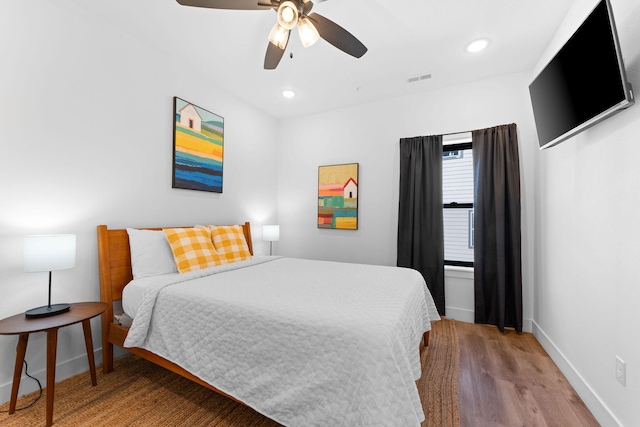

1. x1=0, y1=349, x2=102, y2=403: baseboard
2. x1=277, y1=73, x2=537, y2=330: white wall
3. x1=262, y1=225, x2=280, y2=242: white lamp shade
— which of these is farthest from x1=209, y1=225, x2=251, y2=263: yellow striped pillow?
x1=277, y1=73, x2=537, y2=330: white wall

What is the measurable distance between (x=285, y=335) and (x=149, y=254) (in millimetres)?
1549

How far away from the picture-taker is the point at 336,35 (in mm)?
1832

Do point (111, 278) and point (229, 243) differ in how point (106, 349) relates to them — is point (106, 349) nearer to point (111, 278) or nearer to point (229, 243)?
point (111, 278)

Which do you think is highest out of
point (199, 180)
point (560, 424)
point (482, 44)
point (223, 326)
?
point (482, 44)

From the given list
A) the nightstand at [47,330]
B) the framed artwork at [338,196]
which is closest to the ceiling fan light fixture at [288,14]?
the nightstand at [47,330]

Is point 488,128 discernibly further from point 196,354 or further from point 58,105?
point 58,105

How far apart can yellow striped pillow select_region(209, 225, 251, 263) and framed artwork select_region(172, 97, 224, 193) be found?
1.82 feet

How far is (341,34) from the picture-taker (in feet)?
5.95

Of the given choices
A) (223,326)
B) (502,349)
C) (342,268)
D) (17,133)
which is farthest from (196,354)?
(502,349)

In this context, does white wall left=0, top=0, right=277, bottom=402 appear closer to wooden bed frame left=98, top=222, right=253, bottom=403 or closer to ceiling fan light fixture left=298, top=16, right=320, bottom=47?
wooden bed frame left=98, top=222, right=253, bottom=403

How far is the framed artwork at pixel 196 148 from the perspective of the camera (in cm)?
274

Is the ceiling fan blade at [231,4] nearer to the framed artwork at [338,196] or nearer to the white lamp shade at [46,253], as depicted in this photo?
the white lamp shade at [46,253]

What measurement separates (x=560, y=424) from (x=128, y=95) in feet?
12.6

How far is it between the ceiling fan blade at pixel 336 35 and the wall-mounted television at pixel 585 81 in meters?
1.24
